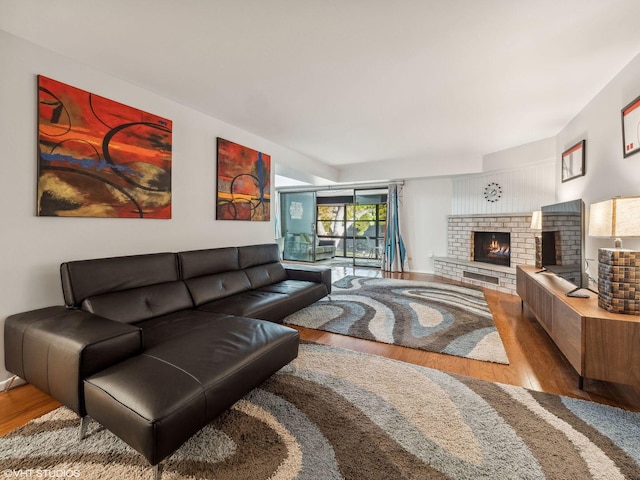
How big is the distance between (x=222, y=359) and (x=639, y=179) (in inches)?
125

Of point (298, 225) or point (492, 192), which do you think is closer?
point (492, 192)

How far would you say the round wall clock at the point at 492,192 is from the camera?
205 inches

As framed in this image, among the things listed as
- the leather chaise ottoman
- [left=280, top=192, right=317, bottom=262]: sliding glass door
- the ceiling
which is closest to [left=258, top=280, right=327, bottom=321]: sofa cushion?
the leather chaise ottoman

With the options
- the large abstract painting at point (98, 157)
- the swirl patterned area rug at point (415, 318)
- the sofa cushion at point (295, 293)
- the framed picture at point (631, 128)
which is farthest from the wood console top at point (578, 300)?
the large abstract painting at point (98, 157)

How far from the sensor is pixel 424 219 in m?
6.34

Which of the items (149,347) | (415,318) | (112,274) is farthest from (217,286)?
(415,318)

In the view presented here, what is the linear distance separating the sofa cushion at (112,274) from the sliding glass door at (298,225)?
5170 mm

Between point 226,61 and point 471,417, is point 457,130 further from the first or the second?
point 471,417

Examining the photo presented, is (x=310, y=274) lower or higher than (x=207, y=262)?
lower

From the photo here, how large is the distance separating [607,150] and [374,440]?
3.18 metres

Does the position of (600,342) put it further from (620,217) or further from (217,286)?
(217,286)

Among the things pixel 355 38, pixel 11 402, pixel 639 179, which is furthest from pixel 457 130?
pixel 11 402

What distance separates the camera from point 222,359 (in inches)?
61.2

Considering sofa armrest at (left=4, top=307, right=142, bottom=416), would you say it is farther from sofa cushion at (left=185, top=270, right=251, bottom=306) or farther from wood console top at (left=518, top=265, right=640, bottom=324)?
wood console top at (left=518, top=265, right=640, bottom=324)
